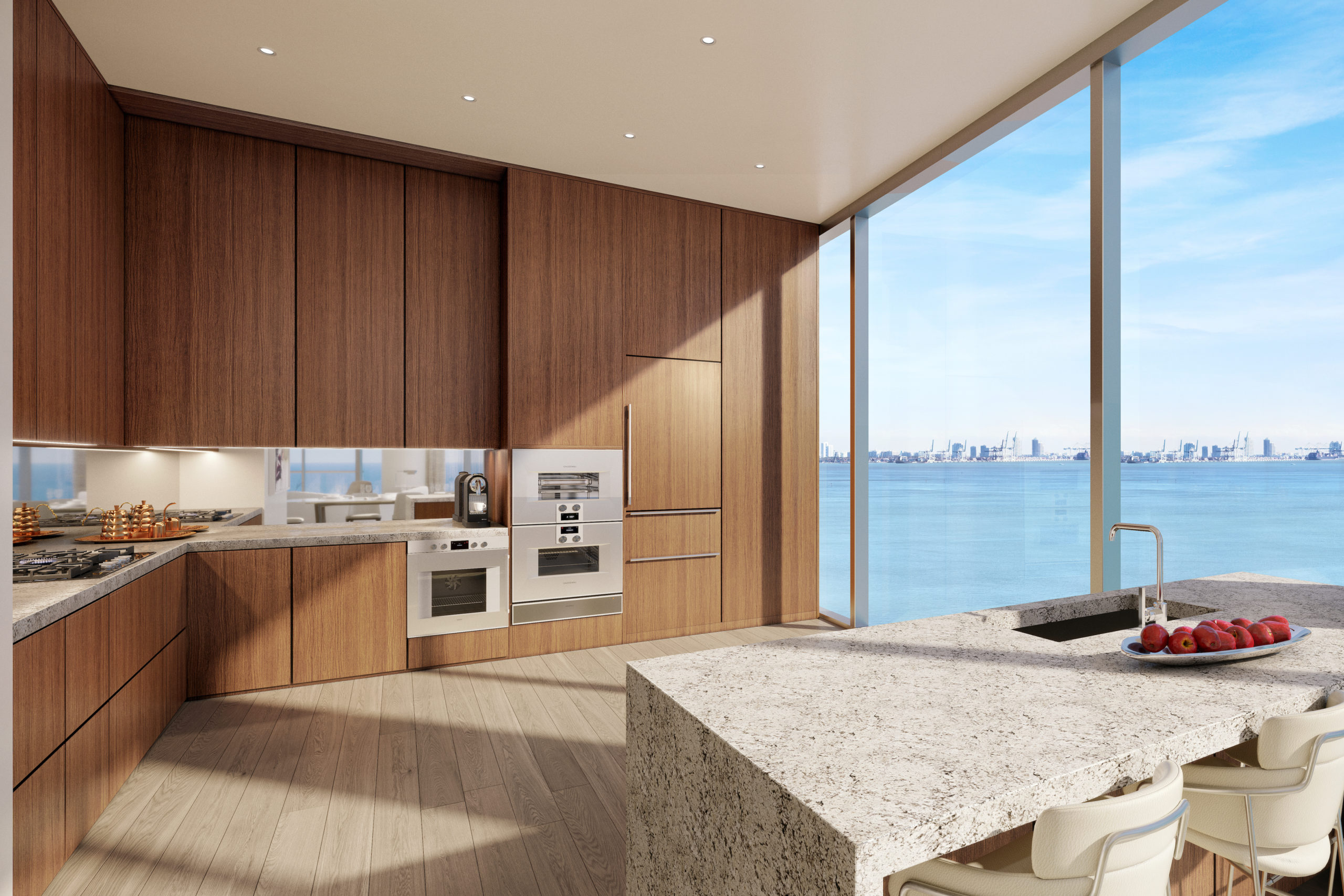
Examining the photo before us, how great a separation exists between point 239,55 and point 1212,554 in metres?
23.4

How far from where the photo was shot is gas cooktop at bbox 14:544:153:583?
6.27 ft

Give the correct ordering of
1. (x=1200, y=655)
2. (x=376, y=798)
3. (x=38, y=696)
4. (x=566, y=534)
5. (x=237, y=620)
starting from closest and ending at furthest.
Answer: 1. (x=1200, y=655)
2. (x=38, y=696)
3. (x=376, y=798)
4. (x=237, y=620)
5. (x=566, y=534)

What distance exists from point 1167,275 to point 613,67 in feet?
51.3

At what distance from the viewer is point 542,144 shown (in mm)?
3494

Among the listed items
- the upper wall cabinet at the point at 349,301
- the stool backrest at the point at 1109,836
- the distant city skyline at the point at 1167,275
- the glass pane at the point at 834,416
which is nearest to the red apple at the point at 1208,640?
the stool backrest at the point at 1109,836

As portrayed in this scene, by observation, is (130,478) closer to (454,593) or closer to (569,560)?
(454,593)

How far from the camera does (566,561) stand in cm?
389

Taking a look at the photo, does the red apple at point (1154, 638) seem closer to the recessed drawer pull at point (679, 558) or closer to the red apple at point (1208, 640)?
the red apple at point (1208, 640)

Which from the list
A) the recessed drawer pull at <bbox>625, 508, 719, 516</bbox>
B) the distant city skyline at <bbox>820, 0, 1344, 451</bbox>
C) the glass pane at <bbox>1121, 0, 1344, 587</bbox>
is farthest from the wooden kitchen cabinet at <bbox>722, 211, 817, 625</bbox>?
the glass pane at <bbox>1121, 0, 1344, 587</bbox>

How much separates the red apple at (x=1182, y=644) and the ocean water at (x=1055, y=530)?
15107 mm

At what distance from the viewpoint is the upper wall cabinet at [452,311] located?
3.68m

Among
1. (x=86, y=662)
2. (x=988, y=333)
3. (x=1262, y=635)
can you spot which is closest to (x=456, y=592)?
(x=86, y=662)

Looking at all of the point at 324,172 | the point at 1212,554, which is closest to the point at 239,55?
the point at 324,172

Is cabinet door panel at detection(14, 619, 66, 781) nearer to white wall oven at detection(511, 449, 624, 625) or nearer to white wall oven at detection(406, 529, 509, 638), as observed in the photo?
white wall oven at detection(406, 529, 509, 638)
